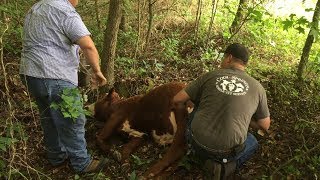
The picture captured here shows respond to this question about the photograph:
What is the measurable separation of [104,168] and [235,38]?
5.01 metres

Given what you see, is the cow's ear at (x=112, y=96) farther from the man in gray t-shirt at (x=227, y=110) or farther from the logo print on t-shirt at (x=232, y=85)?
the logo print on t-shirt at (x=232, y=85)

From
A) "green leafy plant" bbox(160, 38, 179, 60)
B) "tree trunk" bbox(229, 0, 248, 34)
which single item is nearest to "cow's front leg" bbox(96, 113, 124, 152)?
"green leafy plant" bbox(160, 38, 179, 60)

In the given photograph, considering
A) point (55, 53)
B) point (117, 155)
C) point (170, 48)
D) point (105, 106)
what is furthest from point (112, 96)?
point (170, 48)

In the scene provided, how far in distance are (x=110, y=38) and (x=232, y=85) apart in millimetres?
2637

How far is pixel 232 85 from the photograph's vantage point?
3.69 metres

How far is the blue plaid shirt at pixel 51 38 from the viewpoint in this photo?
3.70 meters

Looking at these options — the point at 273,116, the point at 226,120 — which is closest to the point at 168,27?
the point at 273,116

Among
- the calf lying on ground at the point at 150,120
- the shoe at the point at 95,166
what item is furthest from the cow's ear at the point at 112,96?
the shoe at the point at 95,166

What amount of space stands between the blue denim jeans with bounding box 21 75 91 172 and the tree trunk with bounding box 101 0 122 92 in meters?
1.77

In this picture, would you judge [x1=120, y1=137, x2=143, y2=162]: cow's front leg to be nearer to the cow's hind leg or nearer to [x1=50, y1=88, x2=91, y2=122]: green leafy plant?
the cow's hind leg

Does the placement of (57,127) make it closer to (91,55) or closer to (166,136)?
(91,55)

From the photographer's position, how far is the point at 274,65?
24.3ft

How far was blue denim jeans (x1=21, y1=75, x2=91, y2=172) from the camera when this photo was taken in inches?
152

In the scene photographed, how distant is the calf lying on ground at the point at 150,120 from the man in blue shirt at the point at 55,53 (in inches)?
37.0
